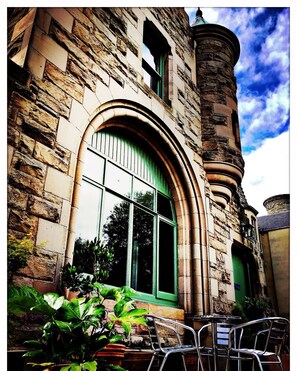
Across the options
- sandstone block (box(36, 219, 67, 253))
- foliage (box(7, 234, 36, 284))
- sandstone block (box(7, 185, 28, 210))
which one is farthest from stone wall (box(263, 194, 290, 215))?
foliage (box(7, 234, 36, 284))

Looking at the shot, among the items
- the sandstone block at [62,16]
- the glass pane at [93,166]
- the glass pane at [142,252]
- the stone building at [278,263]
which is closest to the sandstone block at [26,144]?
the glass pane at [93,166]

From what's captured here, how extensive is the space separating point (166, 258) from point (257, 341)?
250cm

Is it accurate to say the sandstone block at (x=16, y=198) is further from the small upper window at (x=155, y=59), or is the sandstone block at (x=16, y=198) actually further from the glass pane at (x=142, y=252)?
the small upper window at (x=155, y=59)

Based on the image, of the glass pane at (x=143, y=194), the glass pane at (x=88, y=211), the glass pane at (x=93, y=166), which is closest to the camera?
the glass pane at (x=88, y=211)

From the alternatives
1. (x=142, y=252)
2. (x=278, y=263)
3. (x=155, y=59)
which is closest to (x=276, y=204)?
(x=278, y=263)

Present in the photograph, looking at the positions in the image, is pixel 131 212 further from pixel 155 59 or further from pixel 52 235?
pixel 155 59

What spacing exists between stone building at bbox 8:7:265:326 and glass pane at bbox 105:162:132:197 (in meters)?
0.02

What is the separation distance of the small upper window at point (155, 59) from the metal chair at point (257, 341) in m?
4.41

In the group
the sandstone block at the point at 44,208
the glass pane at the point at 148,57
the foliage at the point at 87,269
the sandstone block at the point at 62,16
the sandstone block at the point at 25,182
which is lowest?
the foliage at the point at 87,269

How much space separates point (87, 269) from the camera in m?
3.04

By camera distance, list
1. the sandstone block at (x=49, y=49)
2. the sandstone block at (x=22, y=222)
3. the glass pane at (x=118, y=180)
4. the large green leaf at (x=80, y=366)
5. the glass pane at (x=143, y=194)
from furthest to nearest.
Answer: the glass pane at (x=143, y=194)
the glass pane at (x=118, y=180)
the sandstone block at (x=49, y=49)
the sandstone block at (x=22, y=222)
the large green leaf at (x=80, y=366)

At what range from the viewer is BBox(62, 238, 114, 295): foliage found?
2.85 m

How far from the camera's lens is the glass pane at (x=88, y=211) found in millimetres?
3975

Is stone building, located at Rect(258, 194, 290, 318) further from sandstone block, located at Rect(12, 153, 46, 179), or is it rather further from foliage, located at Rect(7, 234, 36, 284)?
foliage, located at Rect(7, 234, 36, 284)
